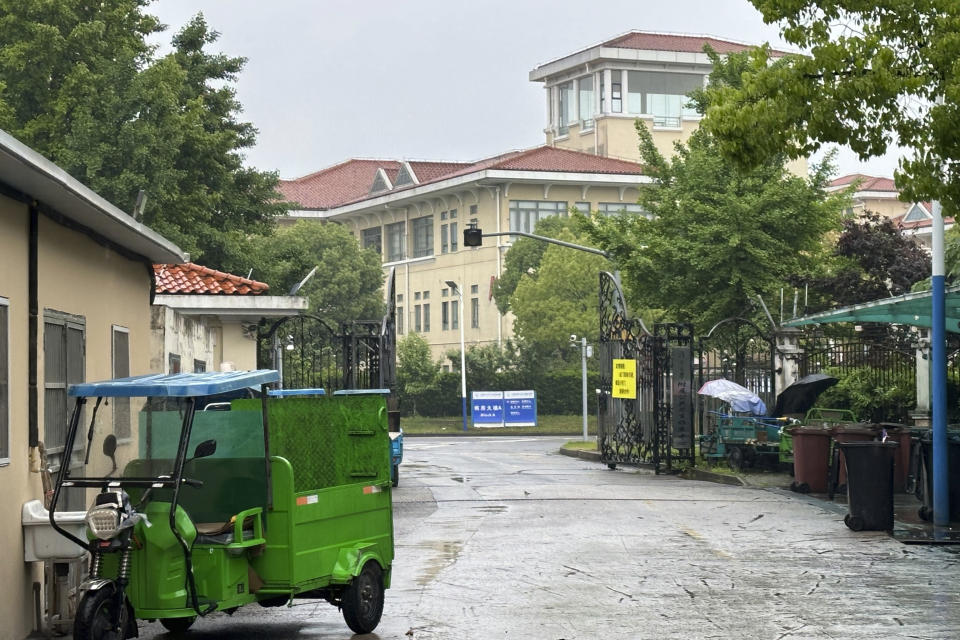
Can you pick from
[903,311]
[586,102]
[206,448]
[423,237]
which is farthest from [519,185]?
[206,448]

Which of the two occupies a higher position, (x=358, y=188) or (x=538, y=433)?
(x=358, y=188)

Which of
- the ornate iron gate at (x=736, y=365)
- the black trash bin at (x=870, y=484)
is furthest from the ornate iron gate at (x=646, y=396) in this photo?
the black trash bin at (x=870, y=484)

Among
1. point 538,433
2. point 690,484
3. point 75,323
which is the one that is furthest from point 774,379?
point 538,433

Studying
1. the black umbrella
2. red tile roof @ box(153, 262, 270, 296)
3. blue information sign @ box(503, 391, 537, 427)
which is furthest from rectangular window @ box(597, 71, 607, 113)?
red tile roof @ box(153, 262, 270, 296)

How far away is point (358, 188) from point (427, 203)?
44.0 feet

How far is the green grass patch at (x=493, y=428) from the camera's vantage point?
59.5 metres

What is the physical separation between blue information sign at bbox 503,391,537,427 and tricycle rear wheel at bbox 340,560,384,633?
5005 cm

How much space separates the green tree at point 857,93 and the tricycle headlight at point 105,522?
7.85 m

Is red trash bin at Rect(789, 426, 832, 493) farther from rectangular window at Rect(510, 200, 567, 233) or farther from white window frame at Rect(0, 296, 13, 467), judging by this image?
rectangular window at Rect(510, 200, 567, 233)

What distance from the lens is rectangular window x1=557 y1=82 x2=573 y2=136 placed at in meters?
95.8

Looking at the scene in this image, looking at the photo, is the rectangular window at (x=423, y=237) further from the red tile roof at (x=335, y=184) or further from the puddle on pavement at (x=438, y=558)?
the puddle on pavement at (x=438, y=558)

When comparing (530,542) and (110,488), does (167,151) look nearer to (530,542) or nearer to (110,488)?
(530,542)

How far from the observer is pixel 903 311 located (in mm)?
22531

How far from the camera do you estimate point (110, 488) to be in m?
9.84
